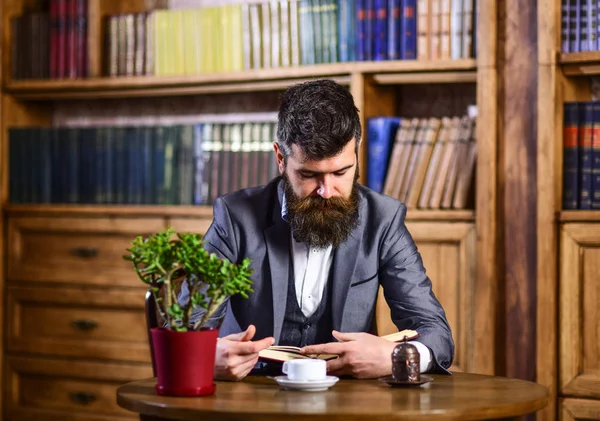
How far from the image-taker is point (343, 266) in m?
2.34

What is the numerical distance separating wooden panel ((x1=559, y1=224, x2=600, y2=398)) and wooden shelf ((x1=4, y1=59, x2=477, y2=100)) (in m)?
0.70

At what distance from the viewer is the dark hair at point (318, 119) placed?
2248 mm

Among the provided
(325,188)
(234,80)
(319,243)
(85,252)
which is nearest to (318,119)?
(325,188)

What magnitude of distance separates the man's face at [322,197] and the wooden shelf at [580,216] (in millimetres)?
1058

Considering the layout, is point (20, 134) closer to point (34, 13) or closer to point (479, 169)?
point (34, 13)

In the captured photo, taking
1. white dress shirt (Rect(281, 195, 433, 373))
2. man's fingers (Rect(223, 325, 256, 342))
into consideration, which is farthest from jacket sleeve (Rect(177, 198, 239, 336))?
man's fingers (Rect(223, 325, 256, 342))

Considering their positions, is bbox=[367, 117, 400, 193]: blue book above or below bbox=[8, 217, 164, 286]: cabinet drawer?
above

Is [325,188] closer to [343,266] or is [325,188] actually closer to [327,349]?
[343,266]

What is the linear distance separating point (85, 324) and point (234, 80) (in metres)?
1.22

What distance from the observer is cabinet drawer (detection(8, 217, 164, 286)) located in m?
3.84

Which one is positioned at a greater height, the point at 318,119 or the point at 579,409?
the point at 318,119

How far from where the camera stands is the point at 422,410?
162 cm

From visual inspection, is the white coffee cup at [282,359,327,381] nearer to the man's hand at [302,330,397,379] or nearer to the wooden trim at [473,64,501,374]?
the man's hand at [302,330,397,379]

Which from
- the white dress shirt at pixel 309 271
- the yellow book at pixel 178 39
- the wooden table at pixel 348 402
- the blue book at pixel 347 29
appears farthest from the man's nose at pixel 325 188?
the yellow book at pixel 178 39
